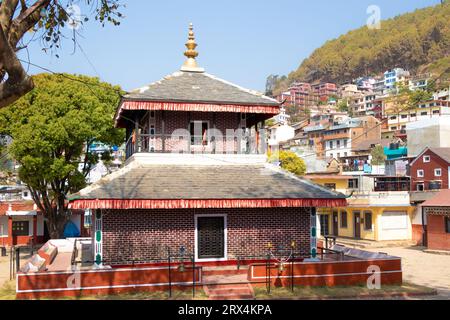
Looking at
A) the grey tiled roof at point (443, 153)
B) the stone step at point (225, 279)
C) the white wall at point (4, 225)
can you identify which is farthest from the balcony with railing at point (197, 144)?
the grey tiled roof at point (443, 153)

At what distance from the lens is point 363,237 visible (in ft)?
136

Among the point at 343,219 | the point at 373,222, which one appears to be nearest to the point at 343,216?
the point at 343,219

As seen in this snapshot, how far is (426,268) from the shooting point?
25844 mm

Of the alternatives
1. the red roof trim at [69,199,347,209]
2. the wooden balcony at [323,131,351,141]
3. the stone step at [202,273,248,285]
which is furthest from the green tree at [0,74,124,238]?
the wooden balcony at [323,131,351,141]

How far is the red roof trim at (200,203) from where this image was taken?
1741 cm

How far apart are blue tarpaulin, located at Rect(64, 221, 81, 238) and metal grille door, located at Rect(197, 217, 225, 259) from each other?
91.3 ft

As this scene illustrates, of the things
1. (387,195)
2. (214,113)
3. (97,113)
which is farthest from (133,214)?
(387,195)

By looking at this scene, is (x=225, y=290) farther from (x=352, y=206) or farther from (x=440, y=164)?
(x=440, y=164)

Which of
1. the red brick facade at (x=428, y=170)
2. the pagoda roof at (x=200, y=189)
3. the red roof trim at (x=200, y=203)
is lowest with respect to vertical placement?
the red roof trim at (x=200, y=203)

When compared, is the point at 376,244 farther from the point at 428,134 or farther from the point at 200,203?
the point at 428,134

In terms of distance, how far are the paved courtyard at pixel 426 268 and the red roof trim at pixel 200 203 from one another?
4954 mm

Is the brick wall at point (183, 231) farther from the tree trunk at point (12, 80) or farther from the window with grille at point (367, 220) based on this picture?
the window with grille at point (367, 220)

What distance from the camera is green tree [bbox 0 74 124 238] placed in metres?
30.2

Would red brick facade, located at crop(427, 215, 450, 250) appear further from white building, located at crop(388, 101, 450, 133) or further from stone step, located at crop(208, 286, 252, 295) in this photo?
white building, located at crop(388, 101, 450, 133)
